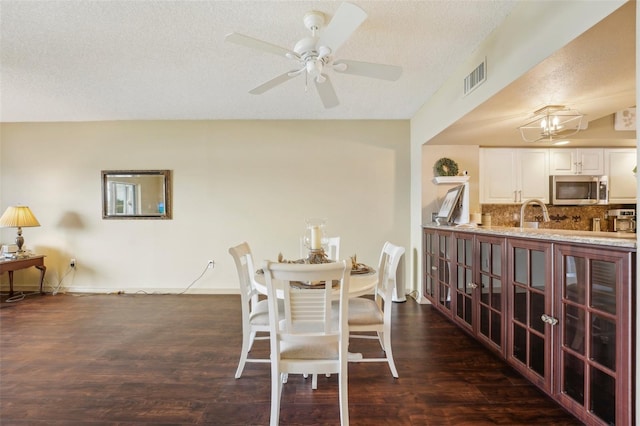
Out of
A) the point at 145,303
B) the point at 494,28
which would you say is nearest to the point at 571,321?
the point at 494,28

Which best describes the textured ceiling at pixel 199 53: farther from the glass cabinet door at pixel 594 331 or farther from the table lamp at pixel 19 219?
the glass cabinet door at pixel 594 331

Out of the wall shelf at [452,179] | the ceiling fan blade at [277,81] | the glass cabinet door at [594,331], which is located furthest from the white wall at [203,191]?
the glass cabinet door at [594,331]

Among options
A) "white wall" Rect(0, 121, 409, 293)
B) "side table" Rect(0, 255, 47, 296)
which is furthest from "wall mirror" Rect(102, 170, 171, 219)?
"side table" Rect(0, 255, 47, 296)

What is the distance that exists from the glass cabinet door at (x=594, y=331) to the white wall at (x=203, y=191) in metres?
2.57

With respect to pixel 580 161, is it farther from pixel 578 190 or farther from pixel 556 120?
pixel 556 120

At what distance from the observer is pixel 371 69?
194 centimetres

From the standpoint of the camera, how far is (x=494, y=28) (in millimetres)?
2090

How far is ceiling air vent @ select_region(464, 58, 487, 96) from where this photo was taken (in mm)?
2244

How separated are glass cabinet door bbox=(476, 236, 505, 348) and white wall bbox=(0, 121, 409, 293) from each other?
5.72 feet

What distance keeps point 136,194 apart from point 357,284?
3.78 meters

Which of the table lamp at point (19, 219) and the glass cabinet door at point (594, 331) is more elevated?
the table lamp at point (19, 219)

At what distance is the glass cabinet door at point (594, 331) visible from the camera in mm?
1288

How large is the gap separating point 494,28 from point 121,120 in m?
4.57

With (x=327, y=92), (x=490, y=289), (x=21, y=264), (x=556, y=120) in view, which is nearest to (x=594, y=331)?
(x=490, y=289)
